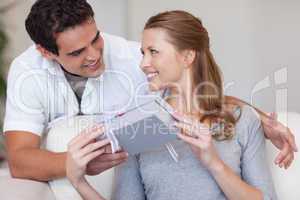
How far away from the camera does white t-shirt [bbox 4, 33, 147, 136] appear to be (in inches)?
63.5

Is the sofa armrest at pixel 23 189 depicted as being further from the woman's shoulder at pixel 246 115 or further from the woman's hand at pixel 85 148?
the woman's shoulder at pixel 246 115

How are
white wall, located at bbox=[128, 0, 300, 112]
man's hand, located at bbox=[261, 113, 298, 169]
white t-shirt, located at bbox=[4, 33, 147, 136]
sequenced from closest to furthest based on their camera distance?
man's hand, located at bbox=[261, 113, 298, 169] → white t-shirt, located at bbox=[4, 33, 147, 136] → white wall, located at bbox=[128, 0, 300, 112]

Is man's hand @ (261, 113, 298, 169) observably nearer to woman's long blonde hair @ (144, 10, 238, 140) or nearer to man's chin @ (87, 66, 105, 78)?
woman's long blonde hair @ (144, 10, 238, 140)

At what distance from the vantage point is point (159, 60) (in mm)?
1375

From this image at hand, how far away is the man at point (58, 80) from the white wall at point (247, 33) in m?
0.57

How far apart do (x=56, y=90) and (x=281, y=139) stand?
730 mm

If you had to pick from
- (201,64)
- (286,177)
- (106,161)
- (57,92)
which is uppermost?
(201,64)

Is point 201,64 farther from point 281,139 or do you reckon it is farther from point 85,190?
point 85,190

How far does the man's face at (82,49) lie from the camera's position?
5.15 feet

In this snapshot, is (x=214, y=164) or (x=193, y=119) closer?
(x=214, y=164)

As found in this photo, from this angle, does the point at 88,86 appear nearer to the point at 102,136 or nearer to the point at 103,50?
the point at 103,50

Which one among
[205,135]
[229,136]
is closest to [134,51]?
[229,136]

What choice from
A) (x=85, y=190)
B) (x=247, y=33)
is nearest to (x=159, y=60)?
(x=85, y=190)

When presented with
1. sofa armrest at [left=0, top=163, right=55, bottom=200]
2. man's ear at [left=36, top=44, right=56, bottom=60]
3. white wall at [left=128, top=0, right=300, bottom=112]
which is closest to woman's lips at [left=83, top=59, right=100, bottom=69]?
man's ear at [left=36, top=44, right=56, bottom=60]
